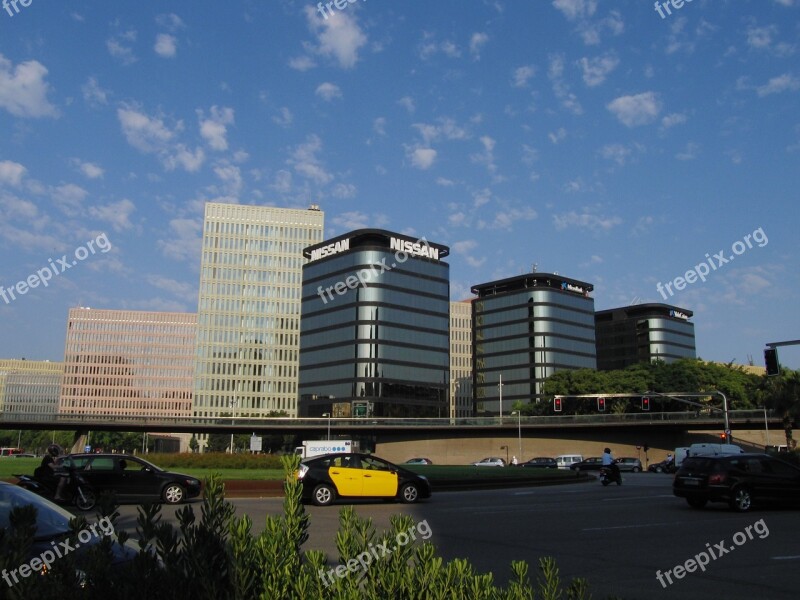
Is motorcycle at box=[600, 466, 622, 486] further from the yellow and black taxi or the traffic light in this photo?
the yellow and black taxi

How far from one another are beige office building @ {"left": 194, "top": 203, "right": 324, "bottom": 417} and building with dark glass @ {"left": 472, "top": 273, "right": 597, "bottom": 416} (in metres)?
43.2

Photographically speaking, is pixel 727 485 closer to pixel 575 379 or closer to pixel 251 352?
pixel 575 379

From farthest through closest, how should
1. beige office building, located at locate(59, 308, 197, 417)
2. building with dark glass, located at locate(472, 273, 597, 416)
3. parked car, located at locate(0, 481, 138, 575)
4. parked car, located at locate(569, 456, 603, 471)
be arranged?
beige office building, located at locate(59, 308, 197, 417) < building with dark glass, located at locate(472, 273, 597, 416) < parked car, located at locate(569, 456, 603, 471) < parked car, located at locate(0, 481, 138, 575)

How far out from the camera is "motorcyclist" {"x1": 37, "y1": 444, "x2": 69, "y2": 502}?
2006 cm

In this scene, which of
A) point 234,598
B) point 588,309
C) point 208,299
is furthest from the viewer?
point 208,299

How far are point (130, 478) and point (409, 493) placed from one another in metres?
8.24

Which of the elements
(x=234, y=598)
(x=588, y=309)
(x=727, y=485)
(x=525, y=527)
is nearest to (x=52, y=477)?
(x=525, y=527)

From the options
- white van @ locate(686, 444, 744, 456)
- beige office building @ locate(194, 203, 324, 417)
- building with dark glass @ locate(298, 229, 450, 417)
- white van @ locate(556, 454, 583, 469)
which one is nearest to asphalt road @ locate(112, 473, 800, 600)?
white van @ locate(686, 444, 744, 456)

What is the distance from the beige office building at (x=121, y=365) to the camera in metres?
194

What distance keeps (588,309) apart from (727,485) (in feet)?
436

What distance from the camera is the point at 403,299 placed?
127 metres

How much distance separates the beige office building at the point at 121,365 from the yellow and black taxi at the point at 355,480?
18458 cm

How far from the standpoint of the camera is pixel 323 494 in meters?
21.7

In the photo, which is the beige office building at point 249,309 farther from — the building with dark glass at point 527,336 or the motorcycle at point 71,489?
the motorcycle at point 71,489
